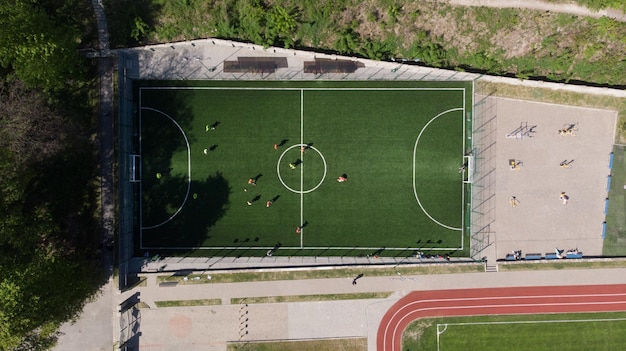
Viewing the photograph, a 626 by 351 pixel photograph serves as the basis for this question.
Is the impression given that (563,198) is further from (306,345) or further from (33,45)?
(33,45)

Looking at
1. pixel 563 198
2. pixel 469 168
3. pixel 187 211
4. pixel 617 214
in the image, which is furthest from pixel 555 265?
pixel 187 211

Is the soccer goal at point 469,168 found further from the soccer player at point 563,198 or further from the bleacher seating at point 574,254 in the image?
the bleacher seating at point 574,254

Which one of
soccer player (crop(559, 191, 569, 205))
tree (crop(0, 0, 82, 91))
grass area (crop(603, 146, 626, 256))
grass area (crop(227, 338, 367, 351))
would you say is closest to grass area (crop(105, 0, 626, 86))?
tree (crop(0, 0, 82, 91))

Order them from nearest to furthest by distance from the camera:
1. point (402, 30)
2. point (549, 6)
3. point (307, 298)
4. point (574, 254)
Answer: point (549, 6)
point (402, 30)
point (307, 298)
point (574, 254)

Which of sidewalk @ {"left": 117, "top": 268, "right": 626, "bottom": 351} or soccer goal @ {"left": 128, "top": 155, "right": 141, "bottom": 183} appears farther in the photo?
sidewalk @ {"left": 117, "top": 268, "right": 626, "bottom": 351}

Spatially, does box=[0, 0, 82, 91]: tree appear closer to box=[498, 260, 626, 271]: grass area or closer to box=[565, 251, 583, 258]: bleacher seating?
box=[498, 260, 626, 271]: grass area
